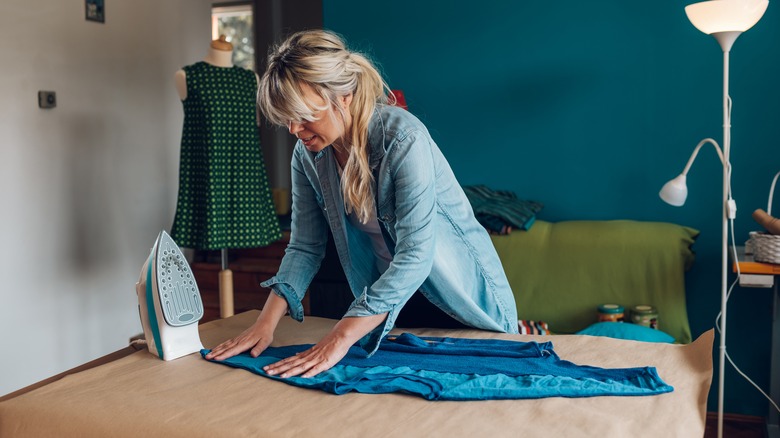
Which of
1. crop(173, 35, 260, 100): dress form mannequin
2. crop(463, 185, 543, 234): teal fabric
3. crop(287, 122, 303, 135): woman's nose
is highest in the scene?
crop(173, 35, 260, 100): dress form mannequin

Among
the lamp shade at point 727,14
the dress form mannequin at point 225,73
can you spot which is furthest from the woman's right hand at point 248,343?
the dress form mannequin at point 225,73

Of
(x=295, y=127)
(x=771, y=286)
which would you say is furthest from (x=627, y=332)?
(x=295, y=127)

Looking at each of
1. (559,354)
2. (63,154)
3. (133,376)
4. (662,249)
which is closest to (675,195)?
(662,249)

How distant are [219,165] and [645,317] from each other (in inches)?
78.0

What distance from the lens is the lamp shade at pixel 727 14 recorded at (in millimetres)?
2391

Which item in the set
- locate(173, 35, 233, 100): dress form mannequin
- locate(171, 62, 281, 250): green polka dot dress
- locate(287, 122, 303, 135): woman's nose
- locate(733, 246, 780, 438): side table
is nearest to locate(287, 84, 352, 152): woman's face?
locate(287, 122, 303, 135): woman's nose

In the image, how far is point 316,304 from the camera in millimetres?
2703

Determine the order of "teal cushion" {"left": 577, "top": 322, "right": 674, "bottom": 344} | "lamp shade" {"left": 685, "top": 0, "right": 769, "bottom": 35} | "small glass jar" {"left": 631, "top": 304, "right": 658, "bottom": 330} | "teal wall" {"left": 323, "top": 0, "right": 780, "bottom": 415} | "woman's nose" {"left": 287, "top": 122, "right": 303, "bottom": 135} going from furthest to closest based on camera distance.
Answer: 1. "teal wall" {"left": 323, "top": 0, "right": 780, "bottom": 415}
2. "small glass jar" {"left": 631, "top": 304, "right": 658, "bottom": 330}
3. "teal cushion" {"left": 577, "top": 322, "right": 674, "bottom": 344}
4. "lamp shade" {"left": 685, "top": 0, "right": 769, "bottom": 35}
5. "woman's nose" {"left": 287, "top": 122, "right": 303, "bottom": 135}

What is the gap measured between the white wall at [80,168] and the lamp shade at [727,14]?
9.18 feet

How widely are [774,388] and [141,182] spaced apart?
3.24 m

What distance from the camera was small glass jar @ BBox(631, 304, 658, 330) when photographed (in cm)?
273

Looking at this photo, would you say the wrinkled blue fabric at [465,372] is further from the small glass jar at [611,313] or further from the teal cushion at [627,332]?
the small glass jar at [611,313]

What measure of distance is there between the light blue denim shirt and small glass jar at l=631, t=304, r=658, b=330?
3.76 ft

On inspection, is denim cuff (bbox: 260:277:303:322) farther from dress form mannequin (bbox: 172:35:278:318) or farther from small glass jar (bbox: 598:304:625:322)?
dress form mannequin (bbox: 172:35:278:318)
